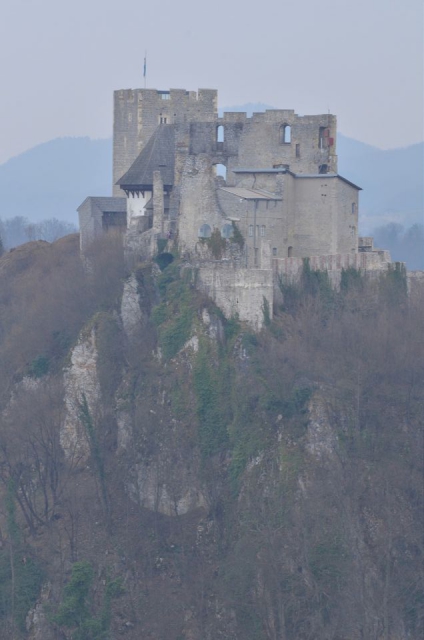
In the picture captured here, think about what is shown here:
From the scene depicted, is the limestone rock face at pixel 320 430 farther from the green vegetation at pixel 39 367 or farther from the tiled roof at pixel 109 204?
the tiled roof at pixel 109 204

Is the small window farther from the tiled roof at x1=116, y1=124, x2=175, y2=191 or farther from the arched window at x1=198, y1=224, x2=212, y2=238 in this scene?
the arched window at x1=198, y1=224, x2=212, y2=238

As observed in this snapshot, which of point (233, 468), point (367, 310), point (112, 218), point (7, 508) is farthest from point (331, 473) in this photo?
point (112, 218)

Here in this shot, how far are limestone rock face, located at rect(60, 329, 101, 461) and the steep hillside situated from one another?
0.05 meters

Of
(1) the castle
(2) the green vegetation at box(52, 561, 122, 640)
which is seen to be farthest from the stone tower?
(2) the green vegetation at box(52, 561, 122, 640)

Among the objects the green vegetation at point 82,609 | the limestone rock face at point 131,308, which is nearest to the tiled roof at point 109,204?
the limestone rock face at point 131,308

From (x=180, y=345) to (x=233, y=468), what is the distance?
13.3ft

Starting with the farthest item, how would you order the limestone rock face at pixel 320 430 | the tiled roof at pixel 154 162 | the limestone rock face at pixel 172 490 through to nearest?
the tiled roof at pixel 154 162
the limestone rock face at pixel 172 490
the limestone rock face at pixel 320 430

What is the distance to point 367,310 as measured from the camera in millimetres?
45281

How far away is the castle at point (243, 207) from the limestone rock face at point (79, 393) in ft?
11.5

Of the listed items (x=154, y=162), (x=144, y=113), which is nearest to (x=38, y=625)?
(x=154, y=162)

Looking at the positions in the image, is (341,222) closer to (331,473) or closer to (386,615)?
(331,473)

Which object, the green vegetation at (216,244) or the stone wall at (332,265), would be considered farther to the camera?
the stone wall at (332,265)

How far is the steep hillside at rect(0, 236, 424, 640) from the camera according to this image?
4038cm

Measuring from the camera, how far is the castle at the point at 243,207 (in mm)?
45188
